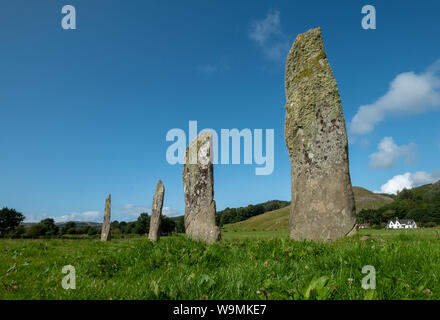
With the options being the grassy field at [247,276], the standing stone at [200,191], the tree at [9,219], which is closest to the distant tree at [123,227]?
the tree at [9,219]

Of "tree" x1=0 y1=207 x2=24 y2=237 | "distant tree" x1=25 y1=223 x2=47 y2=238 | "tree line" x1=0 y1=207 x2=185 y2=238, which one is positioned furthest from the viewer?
"tree" x1=0 y1=207 x2=24 y2=237

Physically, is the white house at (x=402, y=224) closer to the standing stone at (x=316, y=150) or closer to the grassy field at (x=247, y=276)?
the standing stone at (x=316, y=150)

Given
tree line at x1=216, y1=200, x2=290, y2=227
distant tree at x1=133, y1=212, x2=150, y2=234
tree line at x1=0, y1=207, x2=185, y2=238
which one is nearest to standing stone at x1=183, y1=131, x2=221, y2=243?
tree line at x1=0, y1=207, x2=185, y2=238

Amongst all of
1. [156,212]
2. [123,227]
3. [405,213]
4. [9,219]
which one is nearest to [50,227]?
[9,219]

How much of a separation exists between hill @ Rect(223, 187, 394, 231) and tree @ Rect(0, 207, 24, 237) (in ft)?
175

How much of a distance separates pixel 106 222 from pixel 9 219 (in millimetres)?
57261

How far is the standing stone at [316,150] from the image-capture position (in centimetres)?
852

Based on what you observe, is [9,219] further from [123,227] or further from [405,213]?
[405,213]

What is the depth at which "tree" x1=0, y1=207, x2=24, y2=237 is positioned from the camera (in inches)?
2453

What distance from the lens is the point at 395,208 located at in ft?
353

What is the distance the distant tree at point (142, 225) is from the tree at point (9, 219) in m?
27.7

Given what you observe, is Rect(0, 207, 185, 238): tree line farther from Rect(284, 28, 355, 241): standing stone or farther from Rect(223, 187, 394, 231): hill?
Rect(284, 28, 355, 241): standing stone
